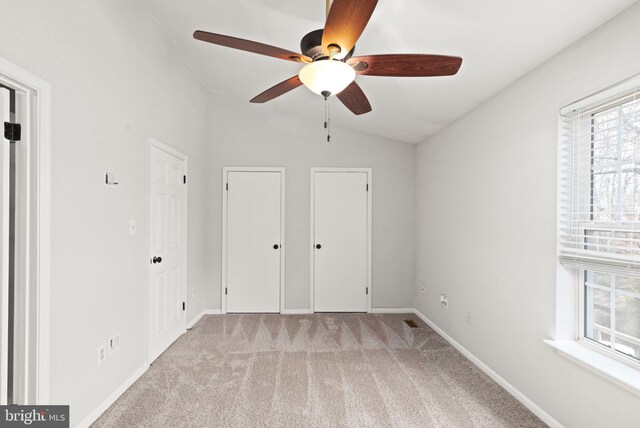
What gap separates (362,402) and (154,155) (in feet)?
8.46

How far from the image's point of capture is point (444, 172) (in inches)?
140

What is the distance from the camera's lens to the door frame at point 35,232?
1.61 metres

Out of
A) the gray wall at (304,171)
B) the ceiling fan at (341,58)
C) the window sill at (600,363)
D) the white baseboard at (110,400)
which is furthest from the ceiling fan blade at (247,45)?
the gray wall at (304,171)

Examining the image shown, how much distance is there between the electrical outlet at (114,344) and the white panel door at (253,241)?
198 centimetres

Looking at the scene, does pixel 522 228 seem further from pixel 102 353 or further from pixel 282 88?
pixel 102 353

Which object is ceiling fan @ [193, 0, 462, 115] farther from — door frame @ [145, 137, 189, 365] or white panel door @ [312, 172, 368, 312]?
white panel door @ [312, 172, 368, 312]

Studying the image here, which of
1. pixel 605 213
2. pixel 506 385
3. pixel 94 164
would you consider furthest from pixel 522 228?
pixel 94 164

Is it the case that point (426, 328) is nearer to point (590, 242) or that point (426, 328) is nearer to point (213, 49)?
point (590, 242)

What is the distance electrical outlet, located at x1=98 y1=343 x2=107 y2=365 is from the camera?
2.12 m

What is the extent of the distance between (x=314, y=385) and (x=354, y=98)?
2.09 meters

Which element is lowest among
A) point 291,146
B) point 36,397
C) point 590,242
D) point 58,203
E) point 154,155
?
point 36,397

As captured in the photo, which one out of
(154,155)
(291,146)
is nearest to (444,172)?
(291,146)

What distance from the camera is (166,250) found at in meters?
3.12

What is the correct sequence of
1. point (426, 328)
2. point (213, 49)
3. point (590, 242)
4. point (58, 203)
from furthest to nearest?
point (426, 328), point (213, 49), point (590, 242), point (58, 203)
